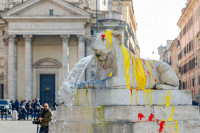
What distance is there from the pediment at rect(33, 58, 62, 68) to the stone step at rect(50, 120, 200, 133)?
46.4 m

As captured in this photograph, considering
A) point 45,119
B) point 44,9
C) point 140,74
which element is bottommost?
point 45,119

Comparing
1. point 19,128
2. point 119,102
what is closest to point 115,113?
point 119,102

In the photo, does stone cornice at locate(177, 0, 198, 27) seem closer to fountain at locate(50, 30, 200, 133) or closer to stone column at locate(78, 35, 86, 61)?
stone column at locate(78, 35, 86, 61)

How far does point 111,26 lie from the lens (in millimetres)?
57156

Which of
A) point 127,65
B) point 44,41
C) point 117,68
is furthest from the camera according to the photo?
point 44,41

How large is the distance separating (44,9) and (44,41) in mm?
4318

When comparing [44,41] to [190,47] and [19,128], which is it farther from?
[19,128]

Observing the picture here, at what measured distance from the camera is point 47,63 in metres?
56.5

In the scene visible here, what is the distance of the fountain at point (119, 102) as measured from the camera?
9.46 meters

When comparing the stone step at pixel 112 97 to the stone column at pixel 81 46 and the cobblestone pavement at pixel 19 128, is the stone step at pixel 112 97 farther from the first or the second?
the stone column at pixel 81 46

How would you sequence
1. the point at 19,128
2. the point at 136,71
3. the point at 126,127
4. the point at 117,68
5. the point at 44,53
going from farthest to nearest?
the point at 44,53, the point at 19,128, the point at 136,71, the point at 117,68, the point at 126,127

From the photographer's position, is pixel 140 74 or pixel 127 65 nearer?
pixel 127 65

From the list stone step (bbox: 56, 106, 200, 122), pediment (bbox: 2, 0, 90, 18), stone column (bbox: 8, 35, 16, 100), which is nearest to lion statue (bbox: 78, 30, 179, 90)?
stone step (bbox: 56, 106, 200, 122)

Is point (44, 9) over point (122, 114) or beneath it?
over
